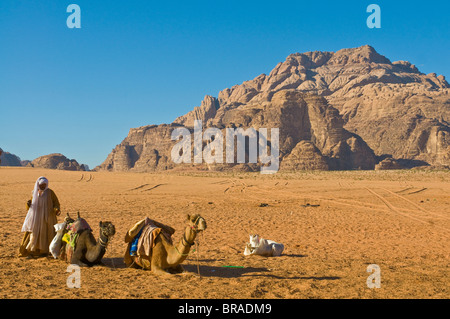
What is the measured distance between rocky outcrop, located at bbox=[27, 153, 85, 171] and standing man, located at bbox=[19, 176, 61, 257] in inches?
4137

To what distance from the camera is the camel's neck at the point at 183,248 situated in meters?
6.72

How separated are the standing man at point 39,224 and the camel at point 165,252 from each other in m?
2.41

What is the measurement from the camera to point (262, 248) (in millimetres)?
10023

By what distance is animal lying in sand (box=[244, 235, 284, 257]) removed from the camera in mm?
9992

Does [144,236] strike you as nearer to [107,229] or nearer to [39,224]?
[107,229]

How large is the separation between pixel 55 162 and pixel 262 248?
393 feet

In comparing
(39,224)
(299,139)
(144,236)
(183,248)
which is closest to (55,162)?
(299,139)

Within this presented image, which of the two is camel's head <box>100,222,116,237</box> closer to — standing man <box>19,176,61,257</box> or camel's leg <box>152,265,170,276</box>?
camel's leg <box>152,265,170,276</box>

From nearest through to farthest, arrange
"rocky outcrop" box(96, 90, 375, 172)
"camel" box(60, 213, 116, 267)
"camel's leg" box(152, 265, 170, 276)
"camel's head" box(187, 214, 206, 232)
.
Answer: "camel's head" box(187, 214, 206, 232) < "camel's leg" box(152, 265, 170, 276) < "camel" box(60, 213, 116, 267) < "rocky outcrop" box(96, 90, 375, 172)

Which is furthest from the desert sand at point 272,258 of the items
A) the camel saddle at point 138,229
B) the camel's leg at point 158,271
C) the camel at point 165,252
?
the camel saddle at point 138,229
